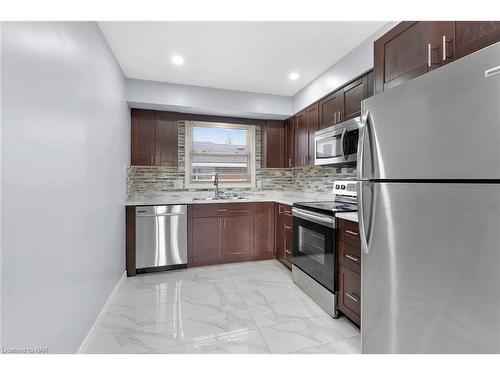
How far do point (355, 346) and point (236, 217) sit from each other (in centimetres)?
207

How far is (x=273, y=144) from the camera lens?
3973mm

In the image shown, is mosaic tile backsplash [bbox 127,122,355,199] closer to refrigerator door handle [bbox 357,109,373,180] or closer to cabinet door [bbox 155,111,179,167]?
cabinet door [bbox 155,111,179,167]

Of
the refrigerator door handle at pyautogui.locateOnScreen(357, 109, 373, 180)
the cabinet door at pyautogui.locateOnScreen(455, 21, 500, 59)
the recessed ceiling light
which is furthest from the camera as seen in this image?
the recessed ceiling light

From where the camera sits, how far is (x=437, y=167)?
1019 mm

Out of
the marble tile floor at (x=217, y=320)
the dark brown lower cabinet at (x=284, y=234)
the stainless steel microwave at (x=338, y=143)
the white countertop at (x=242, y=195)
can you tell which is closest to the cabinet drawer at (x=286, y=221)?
the dark brown lower cabinet at (x=284, y=234)

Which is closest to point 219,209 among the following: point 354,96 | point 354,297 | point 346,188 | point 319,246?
point 319,246

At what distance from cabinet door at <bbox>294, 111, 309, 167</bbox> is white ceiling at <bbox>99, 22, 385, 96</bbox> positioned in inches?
20.8

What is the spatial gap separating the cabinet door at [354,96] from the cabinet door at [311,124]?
1.85ft

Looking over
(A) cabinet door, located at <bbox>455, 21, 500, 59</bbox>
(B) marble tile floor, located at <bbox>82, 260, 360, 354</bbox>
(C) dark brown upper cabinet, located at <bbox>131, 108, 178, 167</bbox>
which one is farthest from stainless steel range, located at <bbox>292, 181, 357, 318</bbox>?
(C) dark brown upper cabinet, located at <bbox>131, 108, 178, 167</bbox>

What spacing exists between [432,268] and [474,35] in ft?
3.50

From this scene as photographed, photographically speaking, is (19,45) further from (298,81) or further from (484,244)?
(298,81)

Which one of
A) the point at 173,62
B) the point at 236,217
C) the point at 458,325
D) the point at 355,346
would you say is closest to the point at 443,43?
the point at 458,325

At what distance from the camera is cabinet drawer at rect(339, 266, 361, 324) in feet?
5.90

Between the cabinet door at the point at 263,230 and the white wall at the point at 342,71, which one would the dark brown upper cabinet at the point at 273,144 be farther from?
the cabinet door at the point at 263,230
